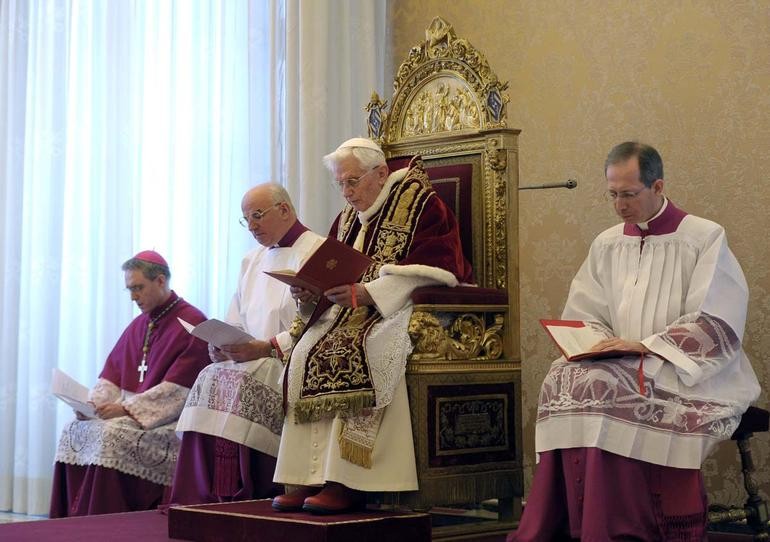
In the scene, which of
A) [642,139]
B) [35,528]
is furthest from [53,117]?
[642,139]

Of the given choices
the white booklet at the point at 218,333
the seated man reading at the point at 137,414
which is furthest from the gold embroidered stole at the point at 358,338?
the seated man reading at the point at 137,414

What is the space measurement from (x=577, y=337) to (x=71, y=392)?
9.32 ft

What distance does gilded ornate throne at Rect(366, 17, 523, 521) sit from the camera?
5207mm

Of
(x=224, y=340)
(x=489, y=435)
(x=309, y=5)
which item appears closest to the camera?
(x=489, y=435)

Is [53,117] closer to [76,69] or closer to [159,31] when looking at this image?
[76,69]

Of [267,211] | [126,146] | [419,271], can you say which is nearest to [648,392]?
[419,271]

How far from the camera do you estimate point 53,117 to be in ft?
24.8

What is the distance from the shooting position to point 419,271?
17.2 ft

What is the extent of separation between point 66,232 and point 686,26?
395 cm

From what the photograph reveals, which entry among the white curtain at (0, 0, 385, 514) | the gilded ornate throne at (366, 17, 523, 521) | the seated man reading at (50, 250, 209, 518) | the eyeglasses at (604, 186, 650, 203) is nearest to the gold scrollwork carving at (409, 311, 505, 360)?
the gilded ornate throne at (366, 17, 523, 521)

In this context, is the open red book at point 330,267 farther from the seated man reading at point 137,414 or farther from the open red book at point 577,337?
the seated man reading at point 137,414

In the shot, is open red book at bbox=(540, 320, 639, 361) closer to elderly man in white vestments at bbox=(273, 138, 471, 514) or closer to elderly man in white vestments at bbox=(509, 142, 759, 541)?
elderly man in white vestments at bbox=(509, 142, 759, 541)

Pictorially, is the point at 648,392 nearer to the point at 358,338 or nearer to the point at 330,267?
the point at 358,338

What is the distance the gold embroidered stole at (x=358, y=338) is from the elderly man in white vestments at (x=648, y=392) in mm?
809
